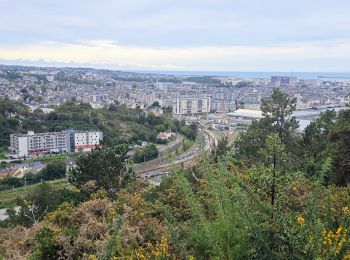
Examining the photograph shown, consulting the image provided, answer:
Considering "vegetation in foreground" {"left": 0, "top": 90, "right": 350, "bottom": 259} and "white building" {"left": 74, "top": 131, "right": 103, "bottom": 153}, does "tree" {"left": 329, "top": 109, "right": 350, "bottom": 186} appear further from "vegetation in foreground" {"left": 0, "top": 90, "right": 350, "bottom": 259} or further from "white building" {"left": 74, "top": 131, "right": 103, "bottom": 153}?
"white building" {"left": 74, "top": 131, "right": 103, "bottom": 153}

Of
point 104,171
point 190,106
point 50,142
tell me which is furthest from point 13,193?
point 190,106

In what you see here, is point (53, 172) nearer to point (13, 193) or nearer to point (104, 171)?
point (13, 193)

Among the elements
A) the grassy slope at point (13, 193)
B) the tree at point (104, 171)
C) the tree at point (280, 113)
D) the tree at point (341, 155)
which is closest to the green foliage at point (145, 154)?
the grassy slope at point (13, 193)

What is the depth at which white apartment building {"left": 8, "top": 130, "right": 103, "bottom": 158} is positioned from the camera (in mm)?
29766

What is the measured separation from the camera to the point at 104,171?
9.50 m

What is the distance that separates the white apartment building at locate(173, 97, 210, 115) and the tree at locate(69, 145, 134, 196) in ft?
165

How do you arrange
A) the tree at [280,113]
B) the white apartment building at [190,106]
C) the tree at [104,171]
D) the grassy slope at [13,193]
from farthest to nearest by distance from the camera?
the white apartment building at [190,106] → the grassy slope at [13,193] → the tree at [280,113] → the tree at [104,171]

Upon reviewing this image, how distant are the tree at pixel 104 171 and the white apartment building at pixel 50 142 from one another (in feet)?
65.4

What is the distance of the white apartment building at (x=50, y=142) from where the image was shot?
29.8 m

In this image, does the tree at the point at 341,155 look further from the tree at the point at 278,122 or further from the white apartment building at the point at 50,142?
the white apartment building at the point at 50,142

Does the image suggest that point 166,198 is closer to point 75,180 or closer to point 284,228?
point 284,228

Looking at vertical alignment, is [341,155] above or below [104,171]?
above

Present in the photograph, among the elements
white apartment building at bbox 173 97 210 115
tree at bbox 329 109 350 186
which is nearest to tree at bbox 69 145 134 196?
tree at bbox 329 109 350 186

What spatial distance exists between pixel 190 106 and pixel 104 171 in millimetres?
52499
